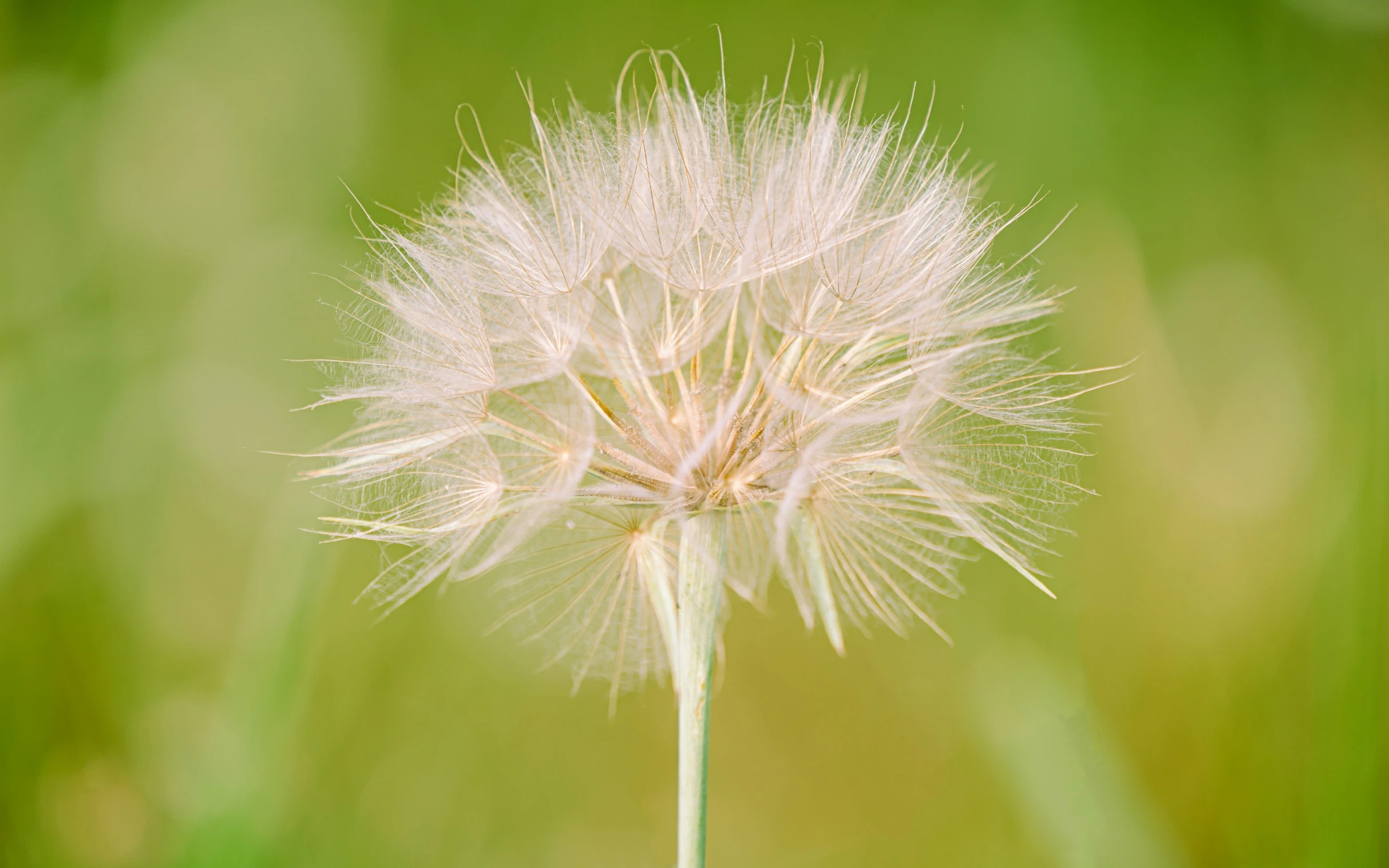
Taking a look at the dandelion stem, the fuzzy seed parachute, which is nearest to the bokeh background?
the fuzzy seed parachute

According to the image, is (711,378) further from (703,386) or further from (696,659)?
(696,659)

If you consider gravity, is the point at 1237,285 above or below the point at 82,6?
below

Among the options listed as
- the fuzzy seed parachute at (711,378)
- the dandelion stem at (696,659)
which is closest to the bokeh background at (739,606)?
the fuzzy seed parachute at (711,378)

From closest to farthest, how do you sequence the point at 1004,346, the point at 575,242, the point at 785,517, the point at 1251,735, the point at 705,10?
the point at 785,517, the point at 575,242, the point at 1004,346, the point at 1251,735, the point at 705,10

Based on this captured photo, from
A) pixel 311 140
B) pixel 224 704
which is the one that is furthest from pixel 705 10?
pixel 224 704

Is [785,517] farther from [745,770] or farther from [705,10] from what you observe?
[705,10]

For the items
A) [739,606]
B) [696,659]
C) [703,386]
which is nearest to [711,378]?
[703,386]
